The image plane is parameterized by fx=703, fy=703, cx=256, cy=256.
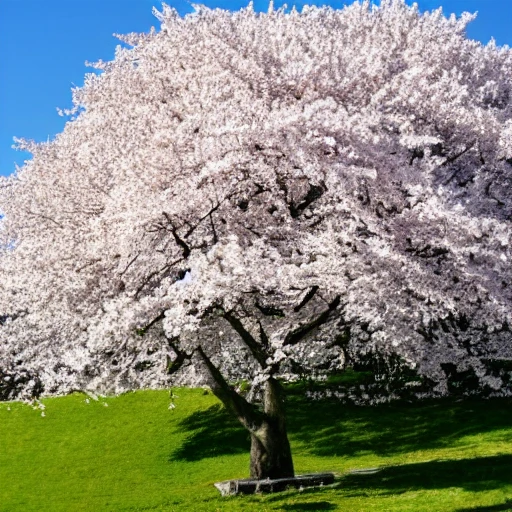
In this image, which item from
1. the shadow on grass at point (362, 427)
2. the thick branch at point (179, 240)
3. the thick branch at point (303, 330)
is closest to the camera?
the thick branch at point (179, 240)

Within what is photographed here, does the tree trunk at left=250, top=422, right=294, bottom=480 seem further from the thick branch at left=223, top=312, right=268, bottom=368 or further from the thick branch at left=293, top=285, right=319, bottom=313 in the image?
the thick branch at left=293, top=285, right=319, bottom=313

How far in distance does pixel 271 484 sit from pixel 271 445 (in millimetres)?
1085

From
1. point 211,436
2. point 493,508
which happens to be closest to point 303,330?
point 493,508

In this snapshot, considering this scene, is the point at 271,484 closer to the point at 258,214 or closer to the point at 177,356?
the point at 177,356

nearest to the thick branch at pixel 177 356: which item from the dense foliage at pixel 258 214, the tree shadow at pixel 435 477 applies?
the dense foliage at pixel 258 214

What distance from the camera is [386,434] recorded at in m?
29.4

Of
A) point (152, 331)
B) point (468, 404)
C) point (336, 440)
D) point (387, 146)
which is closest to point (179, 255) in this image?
point (152, 331)

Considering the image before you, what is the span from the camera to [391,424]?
30594 mm

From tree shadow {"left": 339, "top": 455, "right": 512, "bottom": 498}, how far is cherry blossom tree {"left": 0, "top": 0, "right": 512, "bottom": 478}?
7.74 ft

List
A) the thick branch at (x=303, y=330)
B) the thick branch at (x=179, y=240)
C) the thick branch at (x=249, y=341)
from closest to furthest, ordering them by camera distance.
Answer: the thick branch at (x=179, y=240)
the thick branch at (x=303, y=330)
the thick branch at (x=249, y=341)

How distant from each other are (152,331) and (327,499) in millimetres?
6019

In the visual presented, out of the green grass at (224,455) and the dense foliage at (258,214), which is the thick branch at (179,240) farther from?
the green grass at (224,455)

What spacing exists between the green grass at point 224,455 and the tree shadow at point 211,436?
0.20 ft

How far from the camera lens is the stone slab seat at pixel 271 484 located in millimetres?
19156
